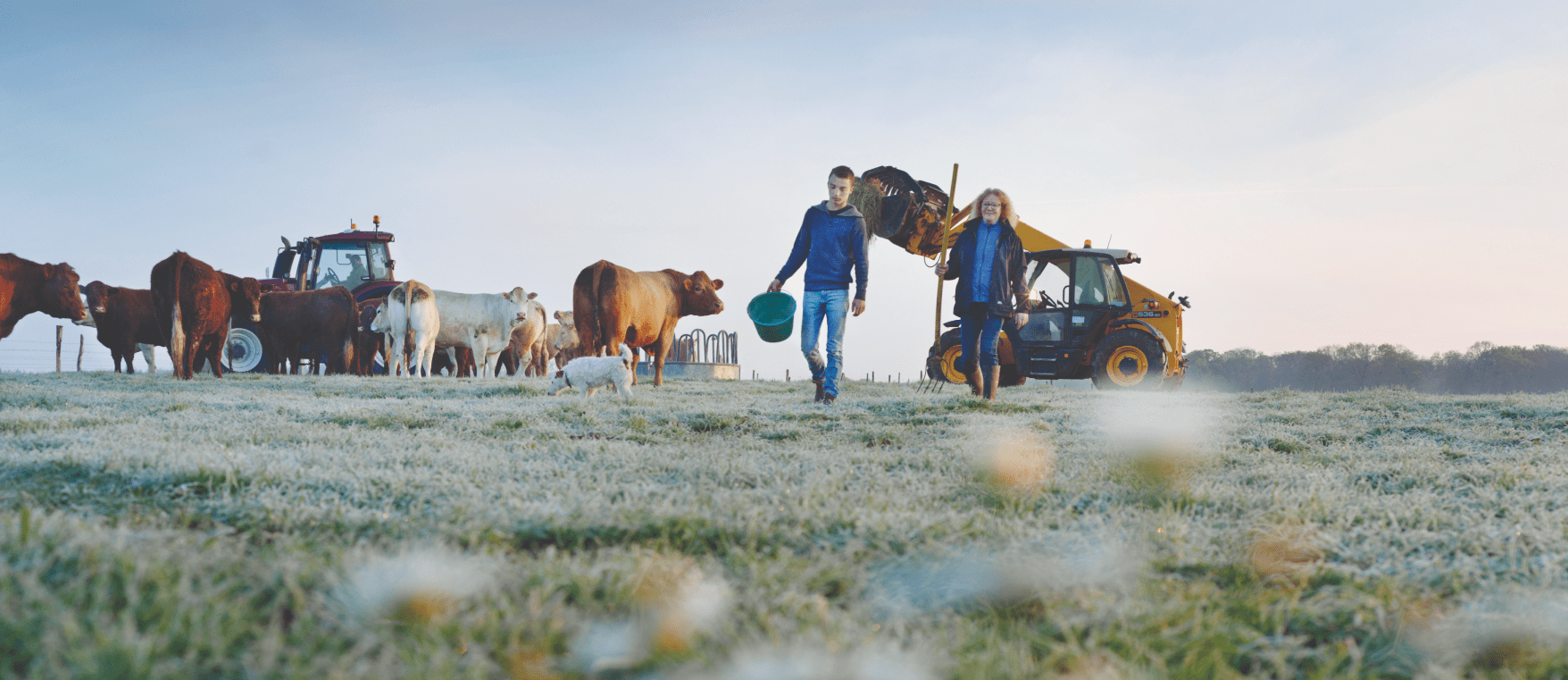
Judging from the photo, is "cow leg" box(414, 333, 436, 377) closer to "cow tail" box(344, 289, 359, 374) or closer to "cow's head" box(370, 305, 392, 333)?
"cow's head" box(370, 305, 392, 333)

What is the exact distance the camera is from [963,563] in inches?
71.6

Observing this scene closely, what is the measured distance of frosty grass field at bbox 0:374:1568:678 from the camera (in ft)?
4.12

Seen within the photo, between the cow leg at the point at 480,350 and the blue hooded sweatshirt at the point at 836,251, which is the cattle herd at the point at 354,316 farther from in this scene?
the blue hooded sweatshirt at the point at 836,251

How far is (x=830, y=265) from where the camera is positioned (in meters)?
6.14

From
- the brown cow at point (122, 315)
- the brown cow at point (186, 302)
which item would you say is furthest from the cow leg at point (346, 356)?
the brown cow at point (186, 302)

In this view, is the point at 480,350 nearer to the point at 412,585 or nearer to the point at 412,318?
the point at 412,318

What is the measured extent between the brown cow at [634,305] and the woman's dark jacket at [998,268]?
12.3 ft

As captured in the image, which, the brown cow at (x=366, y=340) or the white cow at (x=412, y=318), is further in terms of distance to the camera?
the brown cow at (x=366, y=340)

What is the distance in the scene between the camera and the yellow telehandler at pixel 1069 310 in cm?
1004

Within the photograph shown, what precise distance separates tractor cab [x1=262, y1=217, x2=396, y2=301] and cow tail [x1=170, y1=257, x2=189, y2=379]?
6.83m

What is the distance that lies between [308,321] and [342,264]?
369 cm

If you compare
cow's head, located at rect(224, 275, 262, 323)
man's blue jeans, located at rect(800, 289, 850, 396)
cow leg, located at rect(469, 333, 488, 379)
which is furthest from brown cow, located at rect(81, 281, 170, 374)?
man's blue jeans, located at rect(800, 289, 850, 396)

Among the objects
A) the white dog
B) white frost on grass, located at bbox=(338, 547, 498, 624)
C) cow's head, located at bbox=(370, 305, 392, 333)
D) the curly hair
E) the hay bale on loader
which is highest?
the hay bale on loader

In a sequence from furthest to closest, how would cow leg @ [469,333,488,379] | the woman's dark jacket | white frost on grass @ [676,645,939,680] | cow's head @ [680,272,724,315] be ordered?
1. cow leg @ [469,333,488,379]
2. cow's head @ [680,272,724,315]
3. the woman's dark jacket
4. white frost on grass @ [676,645,939,680]
